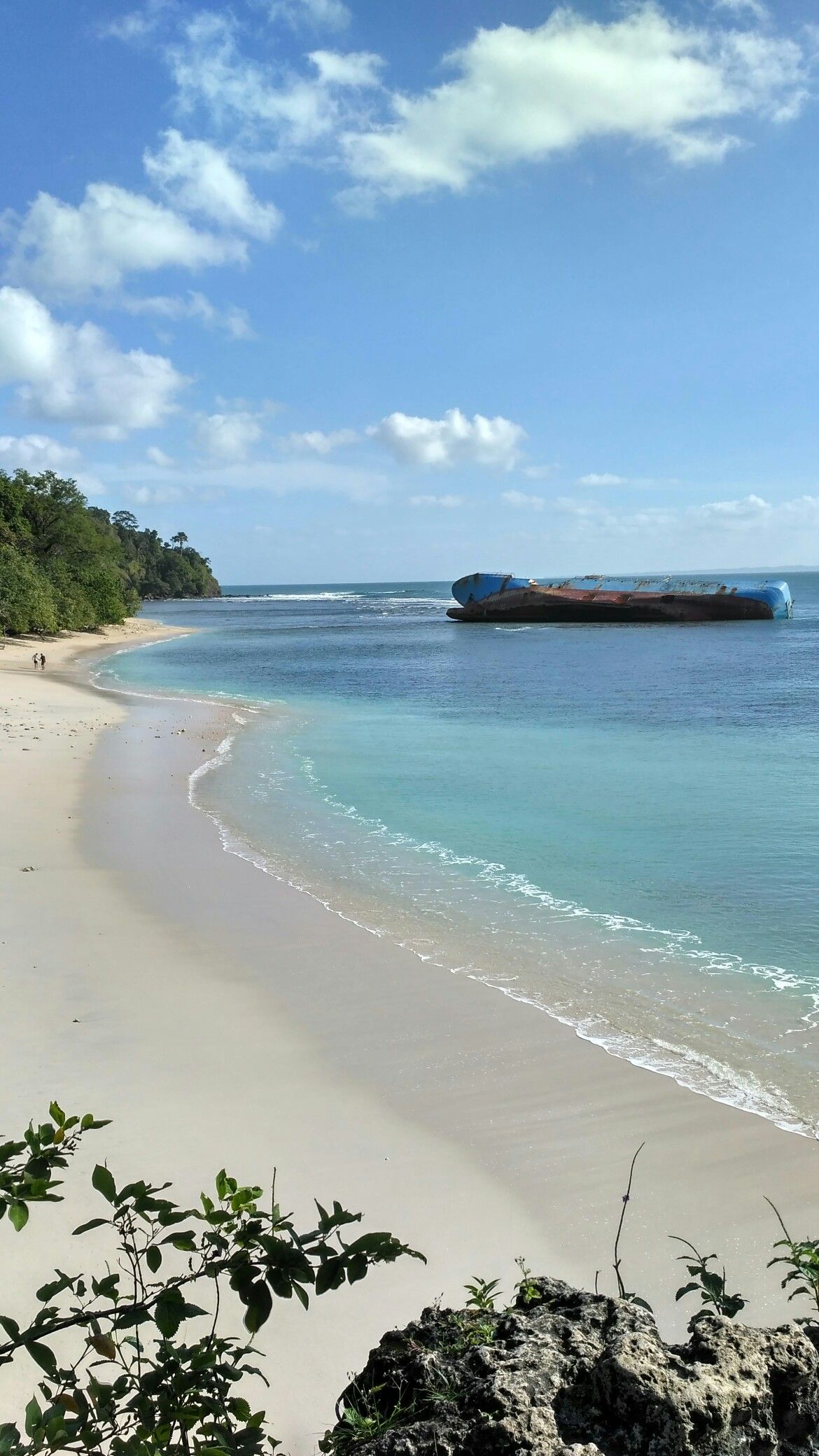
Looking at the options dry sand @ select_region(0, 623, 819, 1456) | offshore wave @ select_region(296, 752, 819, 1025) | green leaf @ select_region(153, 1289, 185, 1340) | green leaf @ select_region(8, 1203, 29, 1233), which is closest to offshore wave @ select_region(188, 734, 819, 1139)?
offshore wave @ select_region(296, 752, 819, 1025)

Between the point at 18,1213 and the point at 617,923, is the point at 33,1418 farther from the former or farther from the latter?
the point at 617,923

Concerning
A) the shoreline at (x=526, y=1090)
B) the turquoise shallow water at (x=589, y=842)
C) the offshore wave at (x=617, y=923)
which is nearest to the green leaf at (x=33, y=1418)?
the shoreline at (x=526, y=1090)

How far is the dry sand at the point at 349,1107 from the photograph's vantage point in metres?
4.10

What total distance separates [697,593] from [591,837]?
71.3 m

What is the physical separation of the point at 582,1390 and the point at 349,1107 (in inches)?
141

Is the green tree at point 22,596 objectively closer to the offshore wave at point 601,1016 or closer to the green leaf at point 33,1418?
the offshore wave at point 601,1016

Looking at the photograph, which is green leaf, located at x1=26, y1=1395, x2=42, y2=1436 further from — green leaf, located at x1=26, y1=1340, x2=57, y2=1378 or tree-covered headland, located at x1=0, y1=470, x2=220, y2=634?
tree-covered headland, located at x1=0, y1=470, x2=220, y2=634

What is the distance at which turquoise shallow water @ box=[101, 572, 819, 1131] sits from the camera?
23.6 ft

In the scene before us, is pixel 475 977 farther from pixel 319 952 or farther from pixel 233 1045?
pixel 233 1045

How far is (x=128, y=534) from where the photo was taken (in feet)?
545

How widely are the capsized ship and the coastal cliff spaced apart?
79.8 metres

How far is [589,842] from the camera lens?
40.7 ft

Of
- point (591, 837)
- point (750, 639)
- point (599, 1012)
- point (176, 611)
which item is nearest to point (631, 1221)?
point (599, 1012)

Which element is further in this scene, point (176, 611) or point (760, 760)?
point (176, 611)
